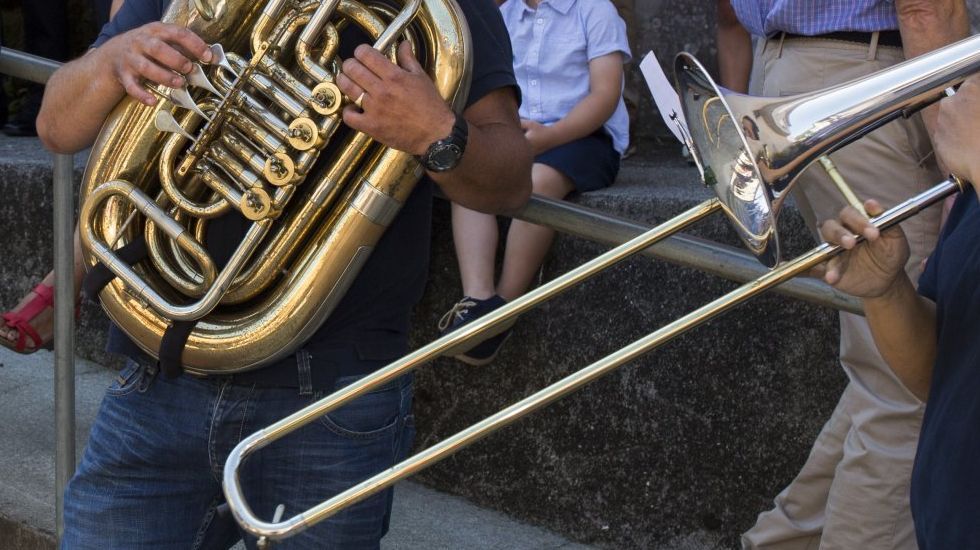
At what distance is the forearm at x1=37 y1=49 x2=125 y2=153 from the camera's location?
81.7 inches

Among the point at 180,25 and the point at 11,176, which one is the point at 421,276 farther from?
the point at 11,176

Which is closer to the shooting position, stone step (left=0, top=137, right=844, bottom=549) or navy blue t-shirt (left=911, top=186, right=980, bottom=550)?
navy blue t-shirt (left=911, top=186, right=980, bottom=550)

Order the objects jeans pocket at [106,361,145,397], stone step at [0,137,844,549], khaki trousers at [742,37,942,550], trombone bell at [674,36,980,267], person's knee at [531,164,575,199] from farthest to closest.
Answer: person's knee at [531,164,575,199]
stone step at [0,137,844,549]
khaki trousers at [742,37,942,550]
jeans pocket at [106,361,145,397]
trombone bell at [674,36,980,267]

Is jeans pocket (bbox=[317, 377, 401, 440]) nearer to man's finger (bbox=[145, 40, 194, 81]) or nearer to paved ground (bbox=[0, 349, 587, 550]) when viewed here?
man's finger (bbox=[145, 40, 194, 81])

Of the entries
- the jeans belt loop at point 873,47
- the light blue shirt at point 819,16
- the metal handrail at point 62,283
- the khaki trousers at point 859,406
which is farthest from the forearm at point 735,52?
the metal handrail at point 62,283

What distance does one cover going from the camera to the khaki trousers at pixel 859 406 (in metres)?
2.62

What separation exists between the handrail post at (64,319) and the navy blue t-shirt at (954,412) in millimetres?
1702

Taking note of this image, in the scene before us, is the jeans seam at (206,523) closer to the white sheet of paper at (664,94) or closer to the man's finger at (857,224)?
the white sheet of paper at (664,94)

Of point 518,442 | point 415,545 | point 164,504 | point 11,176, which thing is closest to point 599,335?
point 518,442

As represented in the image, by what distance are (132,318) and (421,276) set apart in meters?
0.44

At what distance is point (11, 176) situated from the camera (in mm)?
4113

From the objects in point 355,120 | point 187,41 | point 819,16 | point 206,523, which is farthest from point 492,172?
point 819,16

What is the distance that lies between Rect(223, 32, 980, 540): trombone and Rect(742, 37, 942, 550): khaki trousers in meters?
0.90

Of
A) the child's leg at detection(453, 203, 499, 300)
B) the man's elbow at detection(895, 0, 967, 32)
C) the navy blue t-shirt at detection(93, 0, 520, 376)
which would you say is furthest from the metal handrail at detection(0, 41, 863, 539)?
the child's leg at detection(453, 203, 499, 300)
